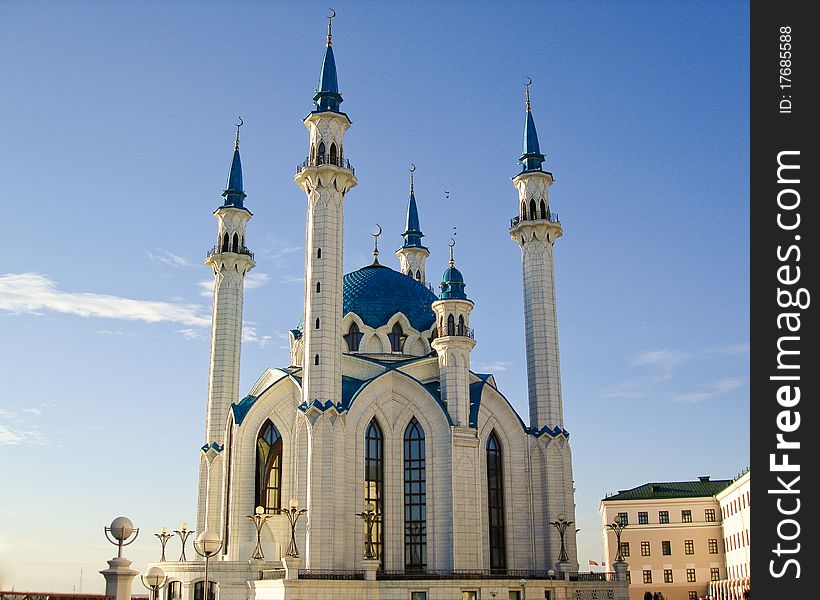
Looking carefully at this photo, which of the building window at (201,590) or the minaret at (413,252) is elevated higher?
the minaret at (413,252)

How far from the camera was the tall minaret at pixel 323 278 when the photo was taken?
43.8 metres

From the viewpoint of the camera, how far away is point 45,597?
27328 millimetres

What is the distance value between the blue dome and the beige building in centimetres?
3005

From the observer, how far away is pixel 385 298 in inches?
2295

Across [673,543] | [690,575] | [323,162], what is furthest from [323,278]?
[690,575]

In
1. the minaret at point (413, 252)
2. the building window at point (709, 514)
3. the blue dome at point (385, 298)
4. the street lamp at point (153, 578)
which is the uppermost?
the minaret at point (413, 252)

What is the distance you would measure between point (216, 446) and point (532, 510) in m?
19.5

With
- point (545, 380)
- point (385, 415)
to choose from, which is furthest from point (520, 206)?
point (385, 415)

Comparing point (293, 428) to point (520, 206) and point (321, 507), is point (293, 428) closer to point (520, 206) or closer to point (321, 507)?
point (321, 507)

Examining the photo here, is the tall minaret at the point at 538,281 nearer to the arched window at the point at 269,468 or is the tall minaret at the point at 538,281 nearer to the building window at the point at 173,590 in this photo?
the arched window at the point at 269,468

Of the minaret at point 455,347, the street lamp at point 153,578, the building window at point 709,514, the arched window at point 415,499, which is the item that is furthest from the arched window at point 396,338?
the building window at point 709,514

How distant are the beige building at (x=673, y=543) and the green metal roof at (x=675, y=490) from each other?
88mm

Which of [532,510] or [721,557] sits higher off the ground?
[532,510]

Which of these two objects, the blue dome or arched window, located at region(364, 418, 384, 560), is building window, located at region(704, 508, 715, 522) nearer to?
the blue dome
